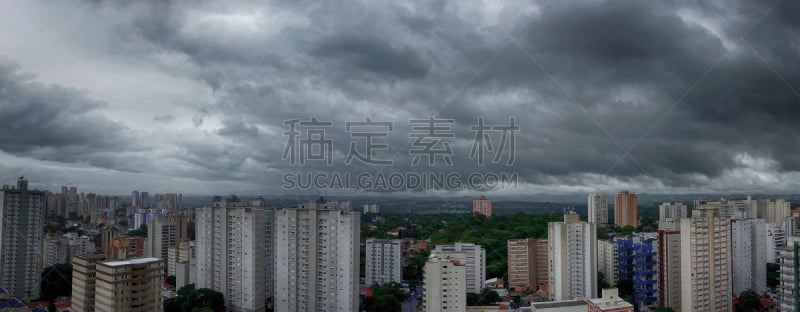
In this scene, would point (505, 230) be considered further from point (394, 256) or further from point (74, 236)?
point (74, 236)

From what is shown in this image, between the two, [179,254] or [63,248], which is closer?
[179,254]

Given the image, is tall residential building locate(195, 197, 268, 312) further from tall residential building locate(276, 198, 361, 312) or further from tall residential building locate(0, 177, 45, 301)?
tall residential building locate(0, 177, 45, 301)

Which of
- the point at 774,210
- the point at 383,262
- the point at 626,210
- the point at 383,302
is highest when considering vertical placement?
the point at 774,210

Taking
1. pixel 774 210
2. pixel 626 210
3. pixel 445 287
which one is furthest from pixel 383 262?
pixel 774 210

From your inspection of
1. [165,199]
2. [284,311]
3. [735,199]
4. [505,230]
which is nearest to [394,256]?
[284,311]

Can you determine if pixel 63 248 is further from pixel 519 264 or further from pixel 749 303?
pixel 749 303
